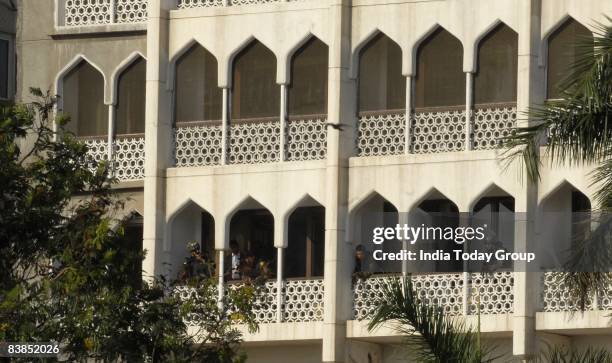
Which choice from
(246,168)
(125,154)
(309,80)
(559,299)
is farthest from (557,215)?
(125,154)

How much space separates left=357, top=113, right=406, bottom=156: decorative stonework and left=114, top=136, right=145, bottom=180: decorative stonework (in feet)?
15.4

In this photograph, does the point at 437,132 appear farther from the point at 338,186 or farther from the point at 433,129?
the point at 338,186

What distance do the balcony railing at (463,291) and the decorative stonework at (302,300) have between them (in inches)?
38.9

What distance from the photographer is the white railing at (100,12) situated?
47.4 meters

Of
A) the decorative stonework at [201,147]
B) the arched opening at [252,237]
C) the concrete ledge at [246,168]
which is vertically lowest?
the arched opening at [252,237]

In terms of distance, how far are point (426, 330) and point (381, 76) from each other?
62.6ft

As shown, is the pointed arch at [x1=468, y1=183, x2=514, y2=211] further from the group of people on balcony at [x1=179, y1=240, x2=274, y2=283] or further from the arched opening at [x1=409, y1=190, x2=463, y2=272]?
the group of people on balcony at [x1=179, y1=240, x2=274, y2=283]

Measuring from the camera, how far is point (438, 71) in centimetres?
4484

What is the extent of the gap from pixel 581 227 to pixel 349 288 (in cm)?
1467

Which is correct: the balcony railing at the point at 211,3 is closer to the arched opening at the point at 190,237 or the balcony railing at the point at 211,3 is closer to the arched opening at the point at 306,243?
the arched opening at the point at 190,237

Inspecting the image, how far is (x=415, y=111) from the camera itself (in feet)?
146

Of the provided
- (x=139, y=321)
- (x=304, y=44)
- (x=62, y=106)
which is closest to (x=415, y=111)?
(x=304, y=44)

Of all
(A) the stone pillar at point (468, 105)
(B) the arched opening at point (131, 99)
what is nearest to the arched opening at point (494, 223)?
(A) the stone pillar at point (468, 105)

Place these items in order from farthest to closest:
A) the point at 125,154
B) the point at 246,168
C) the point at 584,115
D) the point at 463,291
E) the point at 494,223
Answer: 1. the point at 125,154
2. the point at 246,168
3. the point at 494,223
4. the point at 463,291
5. the point at 584,115
